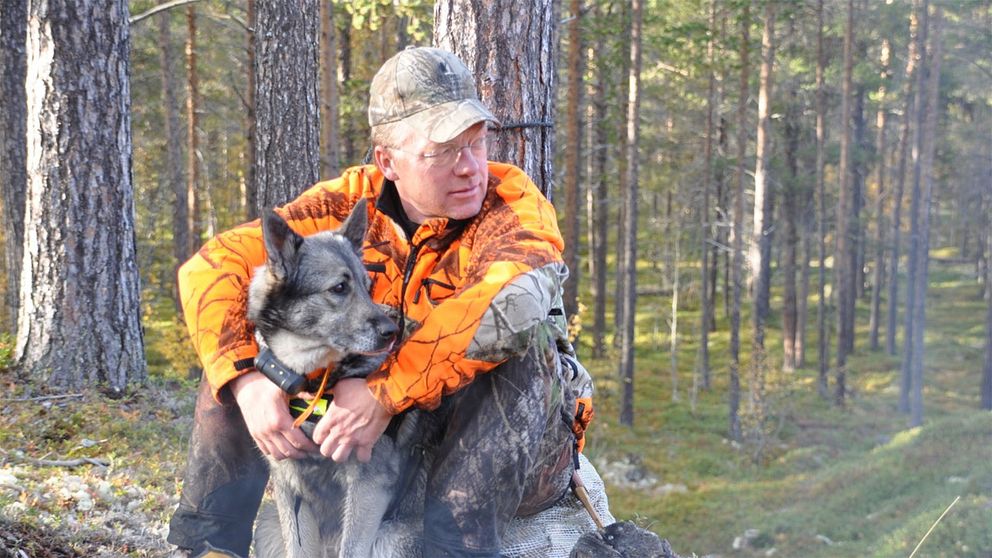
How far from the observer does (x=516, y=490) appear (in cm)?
329

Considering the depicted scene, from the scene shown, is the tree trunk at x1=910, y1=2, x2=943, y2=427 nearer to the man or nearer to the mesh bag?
the mesh bag

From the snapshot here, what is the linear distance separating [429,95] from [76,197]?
5.76 m

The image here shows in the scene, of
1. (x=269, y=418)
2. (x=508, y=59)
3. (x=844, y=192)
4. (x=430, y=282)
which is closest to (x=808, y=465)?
(x=844, y=192)

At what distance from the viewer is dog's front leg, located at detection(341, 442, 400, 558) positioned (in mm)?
3215

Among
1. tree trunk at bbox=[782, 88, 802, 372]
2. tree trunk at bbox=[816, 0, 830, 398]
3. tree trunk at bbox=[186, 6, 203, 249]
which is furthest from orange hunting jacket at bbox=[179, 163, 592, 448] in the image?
tree trunk at bbox=[782, 88, 802, 372]

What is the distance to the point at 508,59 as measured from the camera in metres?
4.95

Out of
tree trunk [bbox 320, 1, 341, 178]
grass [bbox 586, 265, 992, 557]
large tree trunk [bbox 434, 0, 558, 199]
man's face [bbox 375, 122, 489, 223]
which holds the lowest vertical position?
grass [bbox 586, 265, 992, 557]

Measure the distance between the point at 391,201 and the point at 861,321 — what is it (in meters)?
51.5

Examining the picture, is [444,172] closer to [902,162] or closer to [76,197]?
[76,197]

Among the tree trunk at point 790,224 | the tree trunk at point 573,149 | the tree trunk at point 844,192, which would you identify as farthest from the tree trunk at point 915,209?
the tree trunk at point 573,149

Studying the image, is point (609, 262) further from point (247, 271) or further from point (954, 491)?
point (247, 271)

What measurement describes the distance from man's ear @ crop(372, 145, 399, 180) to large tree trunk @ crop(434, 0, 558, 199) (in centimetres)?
141

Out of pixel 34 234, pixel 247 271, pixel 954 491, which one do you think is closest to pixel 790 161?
pixel 954 491

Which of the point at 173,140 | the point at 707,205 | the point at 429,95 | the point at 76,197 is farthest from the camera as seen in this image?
the point at 707,205
